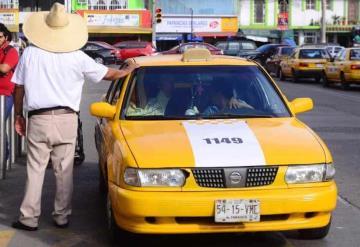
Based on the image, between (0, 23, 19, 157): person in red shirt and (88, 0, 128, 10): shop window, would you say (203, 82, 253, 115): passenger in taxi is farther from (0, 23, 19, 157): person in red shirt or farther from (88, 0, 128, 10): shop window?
(88, 0, 128, 10): shop window

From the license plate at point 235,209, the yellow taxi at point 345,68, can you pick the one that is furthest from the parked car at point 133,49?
the license plate at point 235,209

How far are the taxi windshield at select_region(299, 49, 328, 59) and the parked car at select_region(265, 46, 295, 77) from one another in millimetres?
2286

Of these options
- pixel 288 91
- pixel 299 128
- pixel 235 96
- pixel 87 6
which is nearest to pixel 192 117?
pixel 235 96

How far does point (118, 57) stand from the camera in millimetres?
42812

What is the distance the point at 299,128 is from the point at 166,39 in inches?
2119

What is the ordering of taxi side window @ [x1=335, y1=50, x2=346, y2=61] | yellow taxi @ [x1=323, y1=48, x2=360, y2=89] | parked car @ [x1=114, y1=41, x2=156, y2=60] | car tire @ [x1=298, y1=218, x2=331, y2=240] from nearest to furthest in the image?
car tire @ [x1=298, y1=218, x2=331, y2=240] → yellow taxi @ [x1=323, y1=48, x2=360, y2=89] → taxi side window @ [x1=335, y1=50, x2=346, y2=61] → parked car @ [x1=114, y1=41, x2=156, y2=60]

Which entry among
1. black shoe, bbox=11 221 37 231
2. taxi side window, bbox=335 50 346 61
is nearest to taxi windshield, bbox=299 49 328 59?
taxi side window, bbox=335 50 346 61

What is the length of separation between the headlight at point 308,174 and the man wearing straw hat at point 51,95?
1883 mm

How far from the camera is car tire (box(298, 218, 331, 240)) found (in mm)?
5703

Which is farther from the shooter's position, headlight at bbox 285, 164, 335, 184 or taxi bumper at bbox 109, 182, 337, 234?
headlight at bbox 285, 164, 335, 184

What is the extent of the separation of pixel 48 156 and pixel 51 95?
552 mm

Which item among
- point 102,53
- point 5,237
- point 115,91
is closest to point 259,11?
point 102,53

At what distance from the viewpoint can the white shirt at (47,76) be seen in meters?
6.00

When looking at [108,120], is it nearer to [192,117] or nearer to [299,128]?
[192,117]
